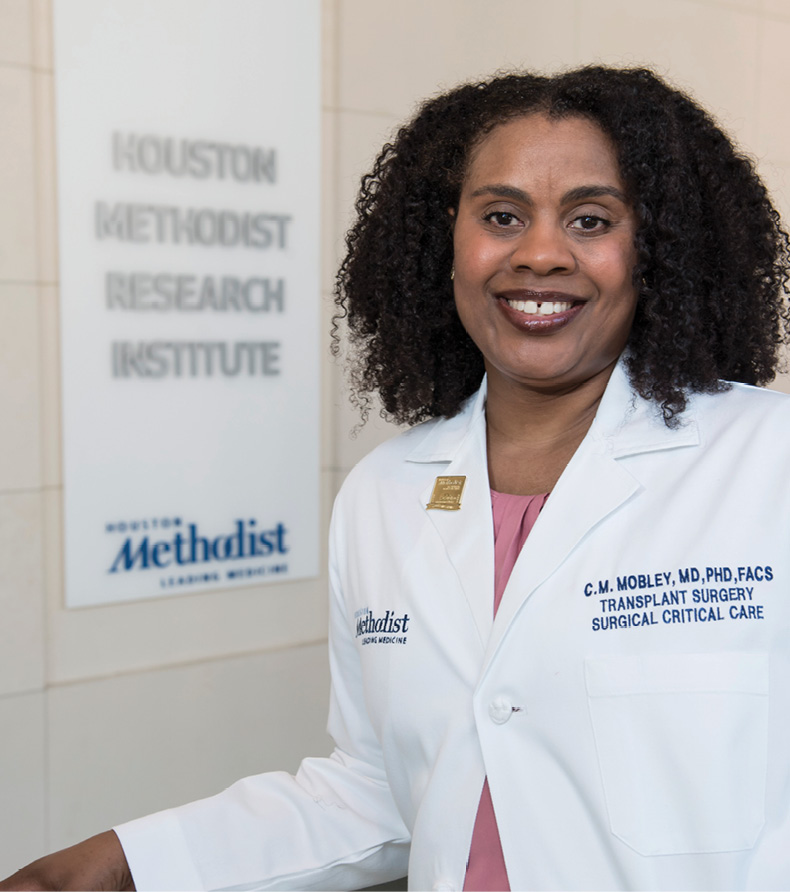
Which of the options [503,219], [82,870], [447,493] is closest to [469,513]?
[447,493]

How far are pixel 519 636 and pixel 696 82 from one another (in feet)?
9.05

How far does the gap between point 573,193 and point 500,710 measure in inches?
25.8

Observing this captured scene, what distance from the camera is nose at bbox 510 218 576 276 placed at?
49.1 inches

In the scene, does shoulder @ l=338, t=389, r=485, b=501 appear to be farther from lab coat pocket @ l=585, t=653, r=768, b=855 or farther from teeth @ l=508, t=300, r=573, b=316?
lab coat pocket @ l=585, t=653, r=768, b=855

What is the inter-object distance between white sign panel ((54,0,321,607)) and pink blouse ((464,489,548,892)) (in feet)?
4.83

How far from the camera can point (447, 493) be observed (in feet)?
4.51

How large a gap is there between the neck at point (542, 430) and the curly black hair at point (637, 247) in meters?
0.08

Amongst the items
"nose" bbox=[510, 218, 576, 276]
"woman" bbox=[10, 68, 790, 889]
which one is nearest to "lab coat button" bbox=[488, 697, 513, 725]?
"woman" bbox=[10, 68, 790, 889]

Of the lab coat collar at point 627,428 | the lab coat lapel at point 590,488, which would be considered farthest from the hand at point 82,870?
the lab coat collar at point 627,428

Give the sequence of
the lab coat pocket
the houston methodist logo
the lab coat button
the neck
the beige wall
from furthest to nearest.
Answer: the houston methodist logo
the beige wall
the neck
the lab coat button
the lab coat pocket

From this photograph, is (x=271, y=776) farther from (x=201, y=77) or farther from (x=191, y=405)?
(x=201, y=77)

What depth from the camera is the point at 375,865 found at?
1342 mm

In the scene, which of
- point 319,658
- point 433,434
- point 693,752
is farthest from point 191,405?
point 693,752

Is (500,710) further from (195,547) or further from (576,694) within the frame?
(195,547)
